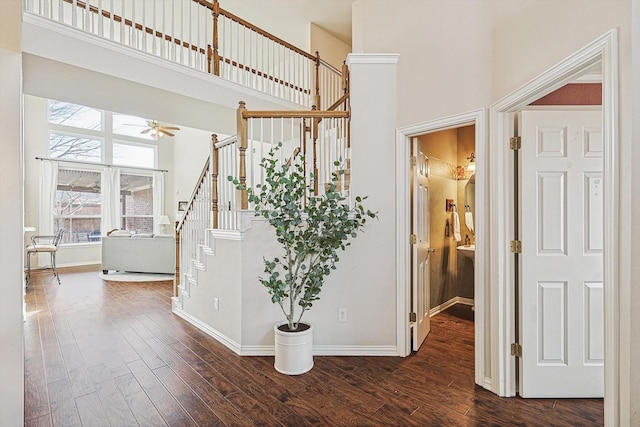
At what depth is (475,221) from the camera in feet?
7.97

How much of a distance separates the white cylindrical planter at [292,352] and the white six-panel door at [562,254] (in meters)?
1.58

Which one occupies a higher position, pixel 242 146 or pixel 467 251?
pixel 242 146

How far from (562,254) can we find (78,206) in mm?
9673

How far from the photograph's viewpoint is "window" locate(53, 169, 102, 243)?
773cm

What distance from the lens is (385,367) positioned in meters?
2.67

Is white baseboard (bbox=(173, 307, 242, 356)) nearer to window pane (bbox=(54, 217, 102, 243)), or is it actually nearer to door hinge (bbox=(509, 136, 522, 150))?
door hinge (bbox=(509, 136, 522, 150))

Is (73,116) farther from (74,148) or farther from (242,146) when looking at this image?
(242,146)

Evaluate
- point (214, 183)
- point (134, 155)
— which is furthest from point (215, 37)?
point (134, 155)

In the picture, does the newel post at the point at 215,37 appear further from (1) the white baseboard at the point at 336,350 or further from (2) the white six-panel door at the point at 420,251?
(1) the white baseboard at the point at 336,350

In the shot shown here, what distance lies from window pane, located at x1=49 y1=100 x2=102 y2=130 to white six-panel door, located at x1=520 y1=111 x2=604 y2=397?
9073mm

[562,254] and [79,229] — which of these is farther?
[79,229]

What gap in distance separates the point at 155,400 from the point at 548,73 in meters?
3.21

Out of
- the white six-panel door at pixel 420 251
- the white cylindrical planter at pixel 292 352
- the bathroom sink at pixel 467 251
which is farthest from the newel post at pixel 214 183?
the bathroom sink at pixel 467 251

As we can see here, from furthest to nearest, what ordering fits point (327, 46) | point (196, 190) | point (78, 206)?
point (78, 206) → point (327, 46) → point (196, 190)
